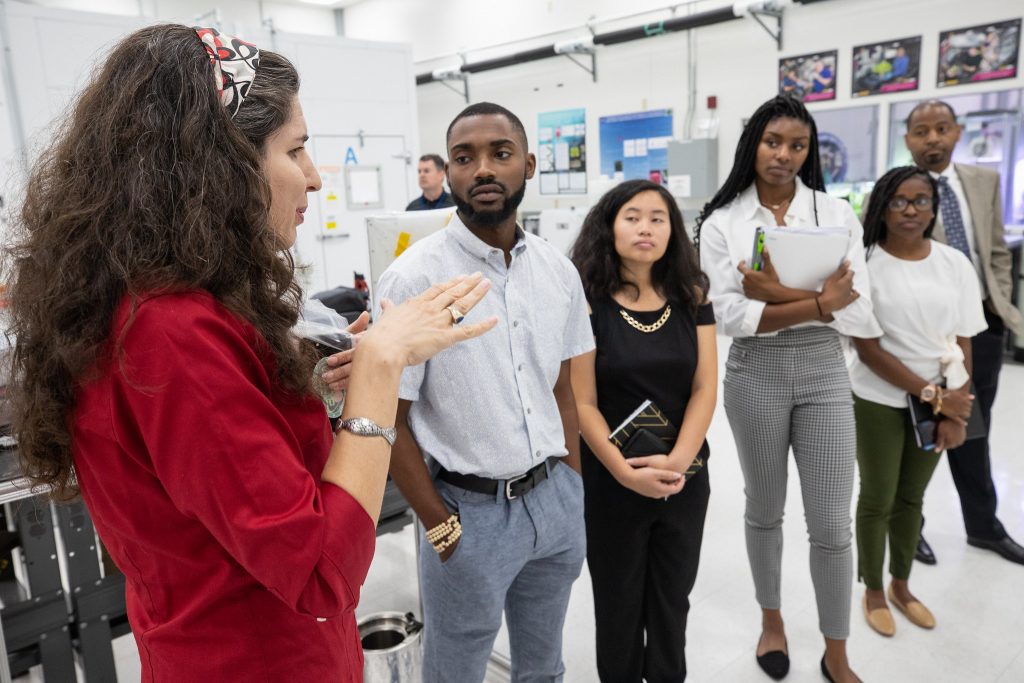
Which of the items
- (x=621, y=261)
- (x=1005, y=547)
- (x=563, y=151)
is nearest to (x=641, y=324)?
(x=621, y=261)

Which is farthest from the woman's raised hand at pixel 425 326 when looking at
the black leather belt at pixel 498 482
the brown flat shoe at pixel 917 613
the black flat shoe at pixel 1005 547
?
the black flat shoe at pixel 1005 547

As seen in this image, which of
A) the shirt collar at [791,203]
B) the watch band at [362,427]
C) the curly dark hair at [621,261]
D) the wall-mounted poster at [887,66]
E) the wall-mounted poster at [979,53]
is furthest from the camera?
the wall-mounted poster at [887,66]

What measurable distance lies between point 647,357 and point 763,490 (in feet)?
2.29

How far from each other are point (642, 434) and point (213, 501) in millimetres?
1233

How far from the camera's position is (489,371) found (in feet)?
4.90

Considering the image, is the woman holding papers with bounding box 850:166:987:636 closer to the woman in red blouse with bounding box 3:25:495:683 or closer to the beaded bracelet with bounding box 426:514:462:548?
the beaded bracelet with bounding box 426:514:462:548

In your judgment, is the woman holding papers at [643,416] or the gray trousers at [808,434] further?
the gray trousers at [808,434]

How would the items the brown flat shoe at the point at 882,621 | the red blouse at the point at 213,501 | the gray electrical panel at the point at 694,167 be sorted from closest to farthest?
the red blouse at the point at 213,501
the brown flat shoe at the point at 882,621
the gray electrical panel at the point at 694,167

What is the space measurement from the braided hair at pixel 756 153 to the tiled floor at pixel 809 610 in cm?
138

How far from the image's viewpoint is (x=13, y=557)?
2268 mm

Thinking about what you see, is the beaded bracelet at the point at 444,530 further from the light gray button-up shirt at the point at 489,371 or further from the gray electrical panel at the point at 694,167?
the gray electrical panel at the point at 694,167

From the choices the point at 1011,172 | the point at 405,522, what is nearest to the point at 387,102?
the point at 405,522

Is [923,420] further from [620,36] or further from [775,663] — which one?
[620,36]

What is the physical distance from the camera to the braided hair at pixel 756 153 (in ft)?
7.11
